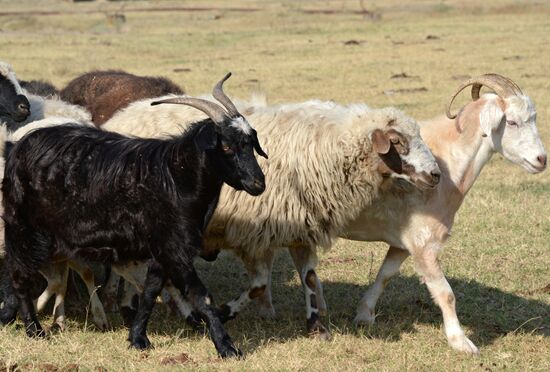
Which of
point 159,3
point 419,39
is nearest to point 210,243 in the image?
point 419,39

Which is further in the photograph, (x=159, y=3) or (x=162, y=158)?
(x=159, y=3)

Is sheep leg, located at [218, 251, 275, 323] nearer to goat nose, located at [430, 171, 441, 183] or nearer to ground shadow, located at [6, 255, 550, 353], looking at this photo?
ground shadow, located at [6, 255, 550, 353]

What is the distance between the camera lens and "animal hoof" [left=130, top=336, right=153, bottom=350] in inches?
239

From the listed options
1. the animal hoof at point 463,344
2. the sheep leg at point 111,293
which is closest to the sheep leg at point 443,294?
the animal hoof at point 463,344

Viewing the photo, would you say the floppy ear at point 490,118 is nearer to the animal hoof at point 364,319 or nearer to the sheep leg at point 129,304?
the animal hoof at point 364,319

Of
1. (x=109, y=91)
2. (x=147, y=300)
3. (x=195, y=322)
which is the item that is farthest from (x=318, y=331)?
(x=109, y=91)

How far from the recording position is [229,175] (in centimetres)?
581

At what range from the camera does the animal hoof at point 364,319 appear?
22.9 ft

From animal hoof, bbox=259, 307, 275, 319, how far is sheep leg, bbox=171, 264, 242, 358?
4.05ft

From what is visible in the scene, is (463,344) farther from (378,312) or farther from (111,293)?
(111,293)

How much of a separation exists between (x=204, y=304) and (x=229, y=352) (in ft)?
1.11

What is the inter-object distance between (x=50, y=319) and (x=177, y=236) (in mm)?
1635

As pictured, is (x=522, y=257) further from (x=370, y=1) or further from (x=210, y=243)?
(x=370, y=1)

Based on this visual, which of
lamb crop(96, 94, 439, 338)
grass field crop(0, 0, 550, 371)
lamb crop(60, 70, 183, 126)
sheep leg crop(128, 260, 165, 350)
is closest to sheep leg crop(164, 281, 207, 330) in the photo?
grass field crop(0, 0, 550, 371)
